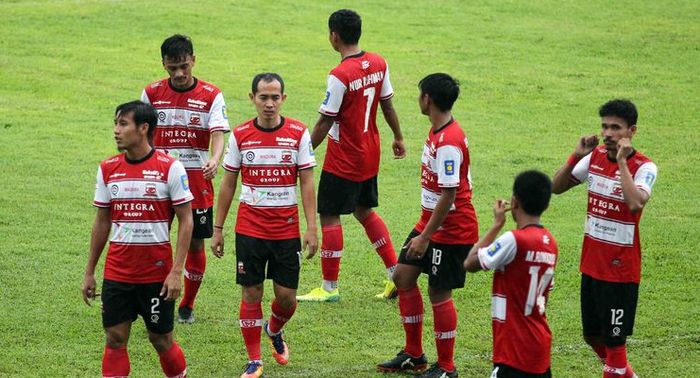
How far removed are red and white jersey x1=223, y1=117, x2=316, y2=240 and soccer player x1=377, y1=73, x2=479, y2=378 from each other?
985mm

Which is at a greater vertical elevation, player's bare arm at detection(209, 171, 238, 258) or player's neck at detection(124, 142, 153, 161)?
player's neck at detection(124, 142, 153, 161)

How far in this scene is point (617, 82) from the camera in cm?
2269

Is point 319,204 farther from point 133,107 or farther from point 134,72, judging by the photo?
point 134,72

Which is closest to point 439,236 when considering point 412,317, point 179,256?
point 412,317

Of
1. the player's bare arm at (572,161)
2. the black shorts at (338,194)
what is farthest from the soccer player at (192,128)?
the player's bare arm at (572,161)

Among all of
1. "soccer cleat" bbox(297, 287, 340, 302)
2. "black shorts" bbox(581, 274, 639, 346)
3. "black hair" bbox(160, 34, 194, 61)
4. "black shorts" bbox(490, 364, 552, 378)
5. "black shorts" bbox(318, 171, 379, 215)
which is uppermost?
"black hair" bbox(160, 34, 194, 61)

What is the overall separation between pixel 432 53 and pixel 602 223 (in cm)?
1582

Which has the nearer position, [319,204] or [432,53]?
[319,204]

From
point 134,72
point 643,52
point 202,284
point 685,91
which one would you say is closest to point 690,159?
point 685,91

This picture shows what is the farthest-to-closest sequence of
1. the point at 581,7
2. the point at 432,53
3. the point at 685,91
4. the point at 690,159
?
1. the point at 581,7
2. the point at 432,53
3. the point at 685,91
4. the point at 690,159

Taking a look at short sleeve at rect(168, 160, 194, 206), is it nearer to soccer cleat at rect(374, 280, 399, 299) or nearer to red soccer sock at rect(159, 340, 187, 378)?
red soccer sock at rect(159, 340, 187, 378)

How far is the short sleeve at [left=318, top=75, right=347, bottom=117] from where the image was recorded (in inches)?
452

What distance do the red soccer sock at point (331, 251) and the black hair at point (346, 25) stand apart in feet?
6.03

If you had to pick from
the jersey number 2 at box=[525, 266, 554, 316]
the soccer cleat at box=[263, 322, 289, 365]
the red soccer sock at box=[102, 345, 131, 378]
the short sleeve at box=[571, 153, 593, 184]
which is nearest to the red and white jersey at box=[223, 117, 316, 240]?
the soccer cleat at box=[263, 322, 289, 365]
